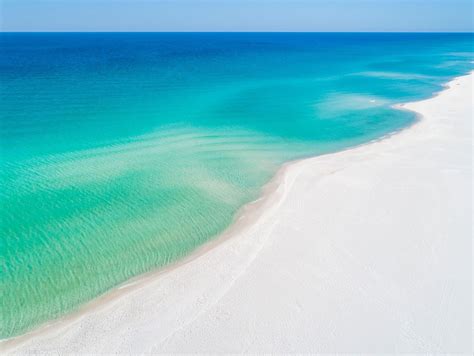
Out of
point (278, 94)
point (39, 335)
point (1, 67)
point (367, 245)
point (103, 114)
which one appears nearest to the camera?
point (39, 335)

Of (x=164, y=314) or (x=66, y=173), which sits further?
(x=66, y=173)

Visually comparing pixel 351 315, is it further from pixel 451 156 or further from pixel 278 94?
pixel 278 94

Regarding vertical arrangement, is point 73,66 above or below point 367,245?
above

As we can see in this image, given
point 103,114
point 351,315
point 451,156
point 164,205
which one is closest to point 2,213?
point 164,205

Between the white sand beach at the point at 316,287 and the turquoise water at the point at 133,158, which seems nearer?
the white sand beach at the point at 316,287

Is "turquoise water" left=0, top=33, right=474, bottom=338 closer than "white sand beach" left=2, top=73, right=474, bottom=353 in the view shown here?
No
